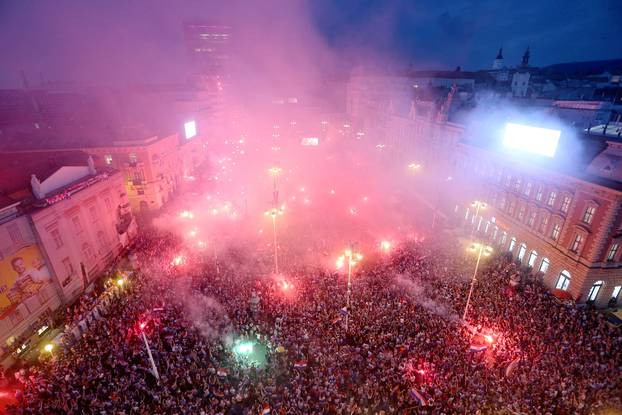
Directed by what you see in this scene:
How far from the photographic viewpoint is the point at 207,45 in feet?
427

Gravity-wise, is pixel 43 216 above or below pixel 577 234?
above

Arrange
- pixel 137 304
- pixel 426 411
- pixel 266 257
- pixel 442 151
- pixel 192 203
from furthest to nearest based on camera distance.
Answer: pixel 442 151, pixel 192 203, pixel 266 257, pixel 137 304, pixel 426 411

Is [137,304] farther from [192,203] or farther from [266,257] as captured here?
[192,203]

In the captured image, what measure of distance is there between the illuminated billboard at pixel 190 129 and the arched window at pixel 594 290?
56.8 metres

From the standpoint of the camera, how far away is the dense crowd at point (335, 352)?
16.1 m

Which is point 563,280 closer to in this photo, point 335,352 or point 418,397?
point 418,397

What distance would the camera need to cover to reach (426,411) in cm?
1565

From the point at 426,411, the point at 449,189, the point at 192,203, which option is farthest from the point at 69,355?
the point at 449,189

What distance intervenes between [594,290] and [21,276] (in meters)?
41.1

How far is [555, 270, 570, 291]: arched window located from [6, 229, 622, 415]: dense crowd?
210 cm

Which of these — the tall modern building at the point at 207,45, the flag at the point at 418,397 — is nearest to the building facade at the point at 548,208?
the flag at the point at 418,397

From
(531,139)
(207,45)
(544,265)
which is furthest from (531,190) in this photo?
(207,45)

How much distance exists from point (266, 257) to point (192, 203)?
19.8m

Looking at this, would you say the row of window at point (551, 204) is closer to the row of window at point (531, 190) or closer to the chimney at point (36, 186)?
the row of window at point (531, 190)
